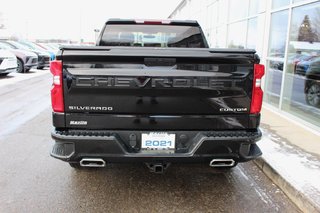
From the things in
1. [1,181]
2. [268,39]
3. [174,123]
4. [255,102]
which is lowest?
[1,181]

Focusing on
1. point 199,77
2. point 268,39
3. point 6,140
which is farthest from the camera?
point 268,39

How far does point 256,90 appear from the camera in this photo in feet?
10.6

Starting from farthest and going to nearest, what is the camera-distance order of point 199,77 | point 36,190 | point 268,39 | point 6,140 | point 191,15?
point 191,15 → point 268,39 → point 6,140 → point 36,190 → point 199,77

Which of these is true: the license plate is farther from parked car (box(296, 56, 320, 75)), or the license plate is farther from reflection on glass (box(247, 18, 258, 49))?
reflection on glass (box(247, 18, 258, 49))

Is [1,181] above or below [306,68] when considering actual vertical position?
below

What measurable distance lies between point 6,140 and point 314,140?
206 inches

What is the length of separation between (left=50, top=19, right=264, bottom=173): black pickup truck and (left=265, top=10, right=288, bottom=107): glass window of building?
5.12m

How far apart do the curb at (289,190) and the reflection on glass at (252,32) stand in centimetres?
615

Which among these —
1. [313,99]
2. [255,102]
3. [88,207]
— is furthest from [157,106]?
[313,99]

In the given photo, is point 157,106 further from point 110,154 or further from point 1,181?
point 1,181

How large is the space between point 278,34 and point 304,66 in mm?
1557

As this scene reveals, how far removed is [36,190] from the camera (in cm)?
371

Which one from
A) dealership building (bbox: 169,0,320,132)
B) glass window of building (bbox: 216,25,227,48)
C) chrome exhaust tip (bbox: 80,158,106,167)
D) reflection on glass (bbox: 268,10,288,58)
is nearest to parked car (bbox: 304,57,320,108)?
dealership building (bbox: 169,0,320,132)

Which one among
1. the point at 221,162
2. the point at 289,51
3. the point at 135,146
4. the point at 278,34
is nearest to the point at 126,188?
the point at 135,146
